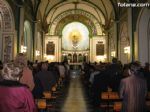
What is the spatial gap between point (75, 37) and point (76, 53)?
2118 millimetres

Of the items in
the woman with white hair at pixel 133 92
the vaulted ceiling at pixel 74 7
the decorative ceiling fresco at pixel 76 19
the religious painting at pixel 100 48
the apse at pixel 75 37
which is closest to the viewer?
the woman with white hair at pixel 133 92

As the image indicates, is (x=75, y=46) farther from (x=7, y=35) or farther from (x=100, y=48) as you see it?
(x=7, y=35)

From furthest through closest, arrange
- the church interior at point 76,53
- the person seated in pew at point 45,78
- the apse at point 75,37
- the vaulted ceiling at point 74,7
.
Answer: the apse at point 75,37 → the vaulted ceiling at point 74,7 → the person seated in pew at point 45,78 → the church interior at point 76,53

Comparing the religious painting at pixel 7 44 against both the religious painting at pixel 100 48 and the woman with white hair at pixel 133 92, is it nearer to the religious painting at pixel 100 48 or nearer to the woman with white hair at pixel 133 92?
the woman with white hair at pixel 133 92

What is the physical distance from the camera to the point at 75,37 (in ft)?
151

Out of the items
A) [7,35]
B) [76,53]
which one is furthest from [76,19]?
[7,35]

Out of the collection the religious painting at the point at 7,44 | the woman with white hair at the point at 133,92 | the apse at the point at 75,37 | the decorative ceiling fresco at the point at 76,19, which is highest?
the decorative ceiling fresco at the point at 76,19

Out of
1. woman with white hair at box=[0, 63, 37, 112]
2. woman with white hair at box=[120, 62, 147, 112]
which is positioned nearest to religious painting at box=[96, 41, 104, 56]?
woman with white hair at box=[120, 62, 147, 112]

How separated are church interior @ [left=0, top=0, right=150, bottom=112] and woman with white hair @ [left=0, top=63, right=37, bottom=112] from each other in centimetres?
1

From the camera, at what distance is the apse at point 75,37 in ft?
149

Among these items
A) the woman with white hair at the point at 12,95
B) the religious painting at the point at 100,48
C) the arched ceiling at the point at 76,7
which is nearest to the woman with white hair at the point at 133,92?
the woman with white hair at the point at 12,95

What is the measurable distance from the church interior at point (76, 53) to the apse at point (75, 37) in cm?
13

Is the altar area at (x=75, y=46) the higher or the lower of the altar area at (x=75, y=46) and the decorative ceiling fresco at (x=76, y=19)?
the lower

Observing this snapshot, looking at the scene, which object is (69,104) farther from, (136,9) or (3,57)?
(136,9)
